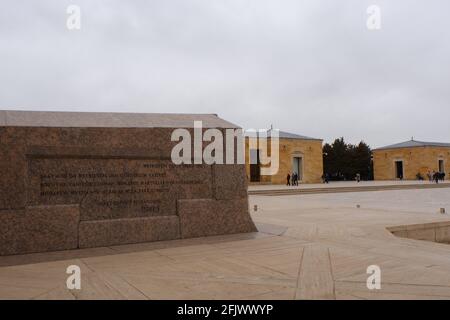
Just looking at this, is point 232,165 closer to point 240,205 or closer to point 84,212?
point 240,205

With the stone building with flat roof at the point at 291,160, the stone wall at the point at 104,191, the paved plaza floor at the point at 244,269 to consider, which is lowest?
the paved plaza floor at the point at 244,269

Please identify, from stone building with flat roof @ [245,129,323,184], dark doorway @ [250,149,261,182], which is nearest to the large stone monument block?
stone building with flat roof @ [245,129,323,184]

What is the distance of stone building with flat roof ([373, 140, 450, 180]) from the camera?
49844 mm

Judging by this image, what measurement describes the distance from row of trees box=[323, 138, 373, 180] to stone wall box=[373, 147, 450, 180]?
188 inches

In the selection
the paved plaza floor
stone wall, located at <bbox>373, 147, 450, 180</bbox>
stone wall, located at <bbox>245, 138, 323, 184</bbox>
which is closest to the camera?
the paved plaza floor

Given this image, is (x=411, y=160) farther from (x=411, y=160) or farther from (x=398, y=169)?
(x=398, y=169)

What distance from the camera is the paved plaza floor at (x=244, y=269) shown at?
11.6 feet

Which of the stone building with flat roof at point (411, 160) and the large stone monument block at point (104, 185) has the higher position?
the stone building with flat roof at point (411, 160)

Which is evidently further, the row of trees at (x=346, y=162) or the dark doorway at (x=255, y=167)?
the row of trees at (x=346, y=162)

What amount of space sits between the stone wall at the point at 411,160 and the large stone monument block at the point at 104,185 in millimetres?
49597

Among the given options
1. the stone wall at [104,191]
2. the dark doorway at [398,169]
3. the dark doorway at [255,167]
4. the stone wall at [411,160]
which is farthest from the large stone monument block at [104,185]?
the dark doorway at [398,169]

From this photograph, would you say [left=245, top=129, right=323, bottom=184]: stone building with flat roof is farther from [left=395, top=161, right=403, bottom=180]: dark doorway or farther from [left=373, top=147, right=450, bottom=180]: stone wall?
[left=395, top=161, right=403, bottom=180]: dark doorway

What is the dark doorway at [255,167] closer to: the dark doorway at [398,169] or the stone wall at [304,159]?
the stone wall at [304,159]

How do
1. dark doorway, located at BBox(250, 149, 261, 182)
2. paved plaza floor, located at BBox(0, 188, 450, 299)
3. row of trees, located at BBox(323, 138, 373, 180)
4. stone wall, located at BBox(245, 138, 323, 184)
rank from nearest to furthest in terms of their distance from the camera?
paved plaza floor, located at BBox(0, 188, 450, 299) < dark doorway, located at BBox(250, 149, 261, 182) < stone wall, located at BBox(245, 138, 323, 184) < row of trees, located at BBox(323, 138, 373, 180)
